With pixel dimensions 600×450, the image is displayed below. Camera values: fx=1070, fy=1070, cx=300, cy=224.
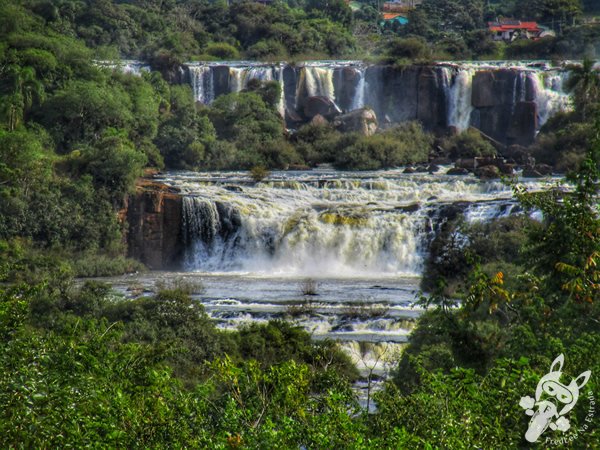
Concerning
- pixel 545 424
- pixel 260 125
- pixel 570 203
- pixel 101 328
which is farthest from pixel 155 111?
pixel 545 424

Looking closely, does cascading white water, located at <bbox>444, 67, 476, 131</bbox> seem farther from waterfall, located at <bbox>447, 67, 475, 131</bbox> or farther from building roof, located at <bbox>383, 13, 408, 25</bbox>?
building roof, located at <bbox>383, 13, 408, 25</bbox>

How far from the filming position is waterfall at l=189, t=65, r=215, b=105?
206 feet

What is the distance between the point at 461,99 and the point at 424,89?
219 cm

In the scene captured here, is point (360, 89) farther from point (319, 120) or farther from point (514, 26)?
point (514, 26)

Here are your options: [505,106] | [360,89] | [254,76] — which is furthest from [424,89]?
[254,76]

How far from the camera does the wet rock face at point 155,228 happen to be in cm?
4012

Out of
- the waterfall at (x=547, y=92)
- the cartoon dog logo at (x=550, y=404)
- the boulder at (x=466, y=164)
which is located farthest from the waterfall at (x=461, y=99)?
the cartoon dog logo at (x=550, y=404)

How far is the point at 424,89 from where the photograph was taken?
60.9 metres

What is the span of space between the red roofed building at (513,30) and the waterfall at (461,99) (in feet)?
A: 58.2

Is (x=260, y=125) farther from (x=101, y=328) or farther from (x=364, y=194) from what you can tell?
(x=101, y=328)

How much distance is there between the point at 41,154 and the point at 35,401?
1385 inches

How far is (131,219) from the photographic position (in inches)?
1615

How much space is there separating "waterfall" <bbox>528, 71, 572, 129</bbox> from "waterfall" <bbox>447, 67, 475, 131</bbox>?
3.49m

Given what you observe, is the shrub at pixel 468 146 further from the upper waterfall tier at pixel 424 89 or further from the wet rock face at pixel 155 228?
the wet rock face at pixel 155 228
